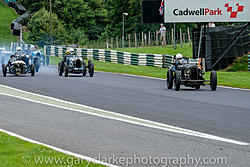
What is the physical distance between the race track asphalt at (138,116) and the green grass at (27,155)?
1.80ft

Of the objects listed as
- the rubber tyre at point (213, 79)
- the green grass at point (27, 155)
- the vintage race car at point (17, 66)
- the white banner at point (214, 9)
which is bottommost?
the green grass at point (27, 155)

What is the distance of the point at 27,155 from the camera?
8617 mm

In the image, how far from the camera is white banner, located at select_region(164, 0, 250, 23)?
118 ft

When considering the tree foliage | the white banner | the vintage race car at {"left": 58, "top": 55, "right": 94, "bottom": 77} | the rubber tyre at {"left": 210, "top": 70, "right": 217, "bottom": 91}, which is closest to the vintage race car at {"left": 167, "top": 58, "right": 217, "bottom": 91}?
the rubber tyre at {"left": 210, "top": 70, "right": 217, "bottom": 91}

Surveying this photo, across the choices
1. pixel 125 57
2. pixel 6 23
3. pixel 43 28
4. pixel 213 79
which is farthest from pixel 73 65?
pixel 6 23

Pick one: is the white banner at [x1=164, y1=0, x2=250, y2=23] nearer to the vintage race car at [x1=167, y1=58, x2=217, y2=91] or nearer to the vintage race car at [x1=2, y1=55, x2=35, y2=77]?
the vintage race car at [x1=2, y1=55, x2=35, y2=77]

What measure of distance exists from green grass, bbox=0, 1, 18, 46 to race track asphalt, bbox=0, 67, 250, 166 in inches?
3287

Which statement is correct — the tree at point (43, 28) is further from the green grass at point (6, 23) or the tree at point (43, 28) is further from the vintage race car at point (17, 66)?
the vintage race car at point (17, 66)

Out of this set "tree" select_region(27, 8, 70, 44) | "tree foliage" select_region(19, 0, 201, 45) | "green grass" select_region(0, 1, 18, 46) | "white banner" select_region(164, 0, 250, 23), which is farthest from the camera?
"green grass" select_region(0, 1, 18, 46)

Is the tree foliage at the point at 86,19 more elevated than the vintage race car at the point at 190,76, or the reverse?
the tree foliage at the point at 86,19

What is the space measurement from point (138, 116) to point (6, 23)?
111961 mm

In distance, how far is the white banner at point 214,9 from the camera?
118 ft

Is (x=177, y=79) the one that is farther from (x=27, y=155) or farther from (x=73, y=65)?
(x=27, y=155)

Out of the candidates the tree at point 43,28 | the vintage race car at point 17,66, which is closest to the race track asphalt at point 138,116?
the vintage race car at point 17,66
